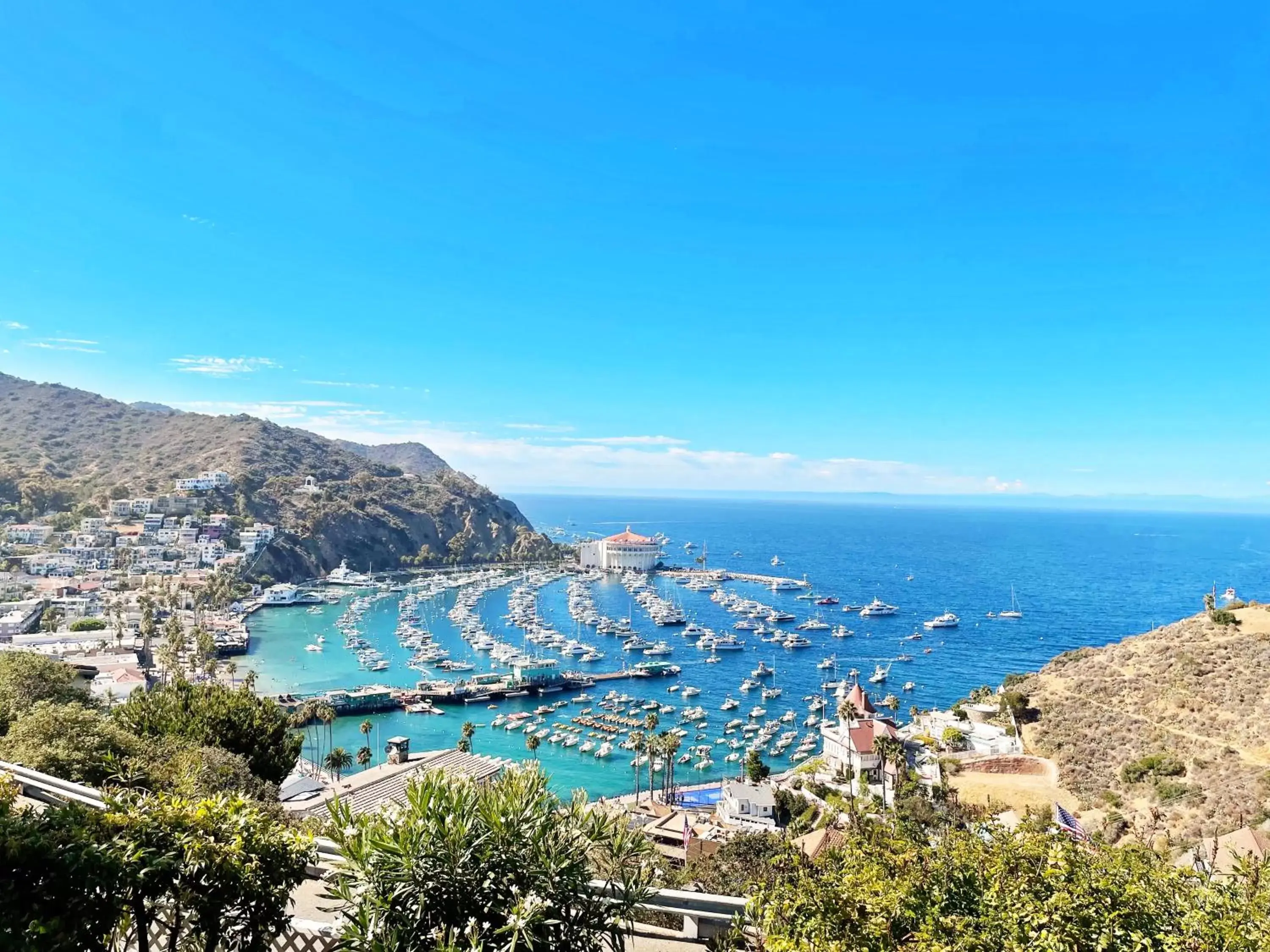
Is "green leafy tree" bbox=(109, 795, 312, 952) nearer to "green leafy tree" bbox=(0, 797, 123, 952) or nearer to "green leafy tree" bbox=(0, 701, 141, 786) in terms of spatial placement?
"green leafy tree" bbox=(0, 797, 123, 952)

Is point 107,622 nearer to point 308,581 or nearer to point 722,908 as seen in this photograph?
point 308,581

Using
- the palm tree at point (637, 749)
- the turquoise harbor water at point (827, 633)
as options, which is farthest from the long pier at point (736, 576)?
the palm tree at point (637, 749)

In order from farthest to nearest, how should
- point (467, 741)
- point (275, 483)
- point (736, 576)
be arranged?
point (275, 483)
point (736, 576)
point (467, 741)

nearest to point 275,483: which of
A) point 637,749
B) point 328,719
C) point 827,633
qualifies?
point 328,719

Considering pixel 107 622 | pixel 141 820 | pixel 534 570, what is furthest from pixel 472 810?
pixel 534 570

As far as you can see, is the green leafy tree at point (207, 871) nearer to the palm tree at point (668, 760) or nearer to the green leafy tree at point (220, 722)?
the green leafy tree at point (220, 722)

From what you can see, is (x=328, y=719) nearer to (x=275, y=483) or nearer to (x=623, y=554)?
(x=623, y=554)

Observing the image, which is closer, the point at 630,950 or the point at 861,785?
the point at 630,950
